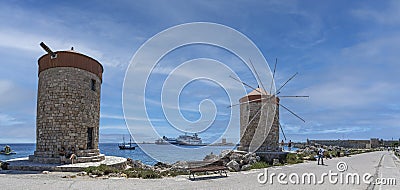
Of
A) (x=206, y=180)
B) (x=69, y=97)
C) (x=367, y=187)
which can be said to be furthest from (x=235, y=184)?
(x=69, y=97)

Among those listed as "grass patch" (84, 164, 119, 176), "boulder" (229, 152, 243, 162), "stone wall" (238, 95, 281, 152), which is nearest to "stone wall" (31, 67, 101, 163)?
"grass patch" (84, 164, 119, 176)

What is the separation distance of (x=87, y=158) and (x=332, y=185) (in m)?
11.6

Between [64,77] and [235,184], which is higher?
[64,77]

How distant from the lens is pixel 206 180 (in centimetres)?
1095

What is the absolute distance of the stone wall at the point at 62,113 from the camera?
607 inches

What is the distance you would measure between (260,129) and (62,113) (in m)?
14.5

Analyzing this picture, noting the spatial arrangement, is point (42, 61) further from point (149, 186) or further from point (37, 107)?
point (149, 186)

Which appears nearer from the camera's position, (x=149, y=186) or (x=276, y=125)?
(x=149, y=186)

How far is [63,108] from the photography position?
1555 cm

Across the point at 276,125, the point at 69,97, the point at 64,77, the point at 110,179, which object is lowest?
the point at 110,179

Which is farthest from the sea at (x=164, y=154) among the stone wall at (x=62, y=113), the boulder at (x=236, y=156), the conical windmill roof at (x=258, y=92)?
the stone wall at (x=62, y=113)

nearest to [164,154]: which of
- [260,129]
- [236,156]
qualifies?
[260,129]

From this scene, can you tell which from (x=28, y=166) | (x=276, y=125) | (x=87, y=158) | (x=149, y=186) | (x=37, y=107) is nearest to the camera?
(x=149, y=186)

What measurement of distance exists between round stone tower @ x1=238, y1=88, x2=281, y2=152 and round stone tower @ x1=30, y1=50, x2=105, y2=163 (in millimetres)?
11566
